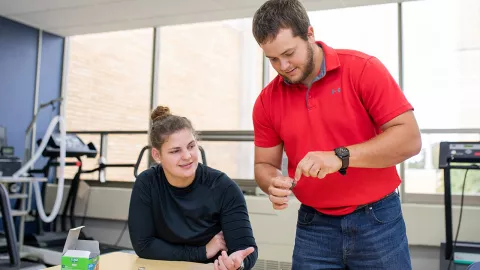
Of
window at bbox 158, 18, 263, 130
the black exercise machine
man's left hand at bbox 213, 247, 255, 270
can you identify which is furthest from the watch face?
the black exercise machine

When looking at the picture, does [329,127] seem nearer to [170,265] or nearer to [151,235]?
[170,265]

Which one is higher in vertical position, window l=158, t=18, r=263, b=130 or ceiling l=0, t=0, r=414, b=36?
ceiling l=0, t=0, r=414, b=36

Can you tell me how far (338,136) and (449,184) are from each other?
1929 mm

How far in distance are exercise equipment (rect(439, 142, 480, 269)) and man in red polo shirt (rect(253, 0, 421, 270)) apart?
1.67 metres

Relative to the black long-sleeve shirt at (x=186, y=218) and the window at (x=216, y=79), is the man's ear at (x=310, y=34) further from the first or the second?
the window at (x=216, y=79)

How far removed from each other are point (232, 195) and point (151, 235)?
38cm

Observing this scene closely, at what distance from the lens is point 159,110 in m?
2.14

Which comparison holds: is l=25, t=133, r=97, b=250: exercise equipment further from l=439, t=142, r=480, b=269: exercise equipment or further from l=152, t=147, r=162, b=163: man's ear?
l=439, t=142, r=480, b=269: exercise equipment

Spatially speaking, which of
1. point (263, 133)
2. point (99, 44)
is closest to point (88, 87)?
point (99, 44)

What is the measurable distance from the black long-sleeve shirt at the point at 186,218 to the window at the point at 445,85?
2.31 m

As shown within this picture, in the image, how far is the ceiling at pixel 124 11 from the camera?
3.99 m

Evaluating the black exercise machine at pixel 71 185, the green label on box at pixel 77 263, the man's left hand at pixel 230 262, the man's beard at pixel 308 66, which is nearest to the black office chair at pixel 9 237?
the black exercise machine at pixel 71 185

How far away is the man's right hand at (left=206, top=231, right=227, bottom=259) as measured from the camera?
1.75 metres

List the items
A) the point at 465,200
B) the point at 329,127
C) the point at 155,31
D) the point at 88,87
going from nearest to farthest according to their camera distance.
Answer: the point at 329,127, the point at 465,200, the point at 155,31, the point at 88,87
